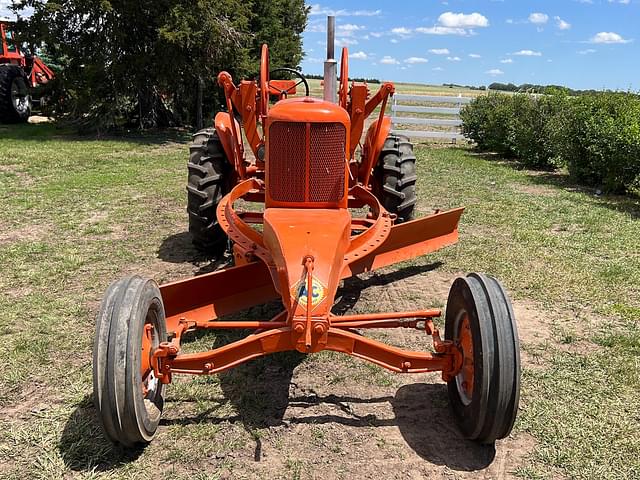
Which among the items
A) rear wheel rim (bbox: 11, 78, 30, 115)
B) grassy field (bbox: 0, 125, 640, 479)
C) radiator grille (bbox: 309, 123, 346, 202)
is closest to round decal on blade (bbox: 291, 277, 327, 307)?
grassy field (bbox: 0, 125, 640, 479)

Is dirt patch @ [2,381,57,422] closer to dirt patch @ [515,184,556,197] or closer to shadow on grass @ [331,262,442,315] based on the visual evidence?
shadow on grass @ [331,262,442,315]

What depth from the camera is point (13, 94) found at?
17.6 meters

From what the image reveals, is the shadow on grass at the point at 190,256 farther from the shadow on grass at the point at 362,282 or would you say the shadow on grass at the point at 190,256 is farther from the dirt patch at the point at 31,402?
the dirt patch at the point at 31,402

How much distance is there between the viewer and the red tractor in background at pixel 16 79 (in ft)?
56.3

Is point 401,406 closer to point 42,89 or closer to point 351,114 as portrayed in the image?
point 351,114

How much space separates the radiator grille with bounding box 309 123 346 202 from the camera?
4176 mm

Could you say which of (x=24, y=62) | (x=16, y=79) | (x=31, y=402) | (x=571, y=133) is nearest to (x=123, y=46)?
(x=16, y=79)

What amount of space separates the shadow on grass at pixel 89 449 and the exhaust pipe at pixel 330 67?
3686 millimetres

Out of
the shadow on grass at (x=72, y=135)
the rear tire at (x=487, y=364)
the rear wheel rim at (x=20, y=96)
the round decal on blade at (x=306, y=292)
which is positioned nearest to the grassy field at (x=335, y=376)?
the rear tire at (x=487, y=364)

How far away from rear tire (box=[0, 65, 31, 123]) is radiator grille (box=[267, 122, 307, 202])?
16067 mm

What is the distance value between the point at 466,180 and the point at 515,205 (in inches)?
83.3

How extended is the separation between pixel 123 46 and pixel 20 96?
17.5 feet

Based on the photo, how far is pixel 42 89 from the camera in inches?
598

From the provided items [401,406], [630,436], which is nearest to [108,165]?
[401,406]
